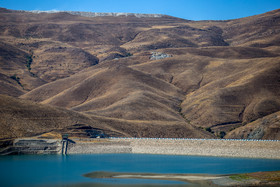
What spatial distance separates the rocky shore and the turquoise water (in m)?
3.15

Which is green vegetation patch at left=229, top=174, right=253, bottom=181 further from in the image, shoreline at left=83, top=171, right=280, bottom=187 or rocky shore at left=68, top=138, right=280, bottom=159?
rocky shore at left=68, top=138, right=280, bottom=159

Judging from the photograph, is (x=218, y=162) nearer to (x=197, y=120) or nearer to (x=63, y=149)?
(x=63, y=149)

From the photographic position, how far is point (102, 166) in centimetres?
7050

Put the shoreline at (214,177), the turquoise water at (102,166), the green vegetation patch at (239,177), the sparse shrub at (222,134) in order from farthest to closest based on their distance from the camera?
1. the sparse shrub at (222,134)
2. the turquoise water at (102,166)
3. the green vegetation patch at (239,177)
4. the shoreline at (214,177)

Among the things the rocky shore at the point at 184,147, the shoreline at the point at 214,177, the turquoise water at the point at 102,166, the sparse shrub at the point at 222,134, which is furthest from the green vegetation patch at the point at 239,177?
the sparse shrub at the point at 222,134

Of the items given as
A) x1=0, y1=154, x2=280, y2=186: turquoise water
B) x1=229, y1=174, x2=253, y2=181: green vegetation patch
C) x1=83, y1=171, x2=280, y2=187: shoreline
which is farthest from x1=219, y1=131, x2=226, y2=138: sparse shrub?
x1=229, y1=174, x2=253, y2=181: green vegetation patch

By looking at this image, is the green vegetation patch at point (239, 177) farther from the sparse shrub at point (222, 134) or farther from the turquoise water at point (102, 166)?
the sparse shrub at point (222, 134)

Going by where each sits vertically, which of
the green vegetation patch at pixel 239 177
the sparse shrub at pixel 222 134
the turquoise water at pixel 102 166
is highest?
the sparse shrub at pixel 222 134

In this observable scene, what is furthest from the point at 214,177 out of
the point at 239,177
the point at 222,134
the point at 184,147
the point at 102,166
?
the point at 222,134

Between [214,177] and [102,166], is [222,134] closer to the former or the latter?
[102,166]

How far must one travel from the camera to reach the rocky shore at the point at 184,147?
262 feet

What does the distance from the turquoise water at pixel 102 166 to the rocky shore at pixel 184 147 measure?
3.15 meters

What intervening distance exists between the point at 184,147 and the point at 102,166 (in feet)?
78.1

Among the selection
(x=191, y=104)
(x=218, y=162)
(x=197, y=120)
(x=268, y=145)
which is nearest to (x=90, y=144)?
(x=218, y=162)
